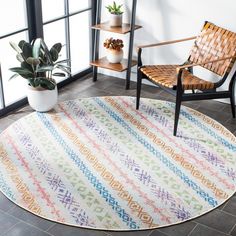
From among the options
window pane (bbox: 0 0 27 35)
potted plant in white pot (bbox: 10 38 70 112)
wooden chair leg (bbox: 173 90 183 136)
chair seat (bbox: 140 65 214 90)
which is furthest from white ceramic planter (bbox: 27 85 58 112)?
wooden chair leg (bbox: 173 90 183 136)

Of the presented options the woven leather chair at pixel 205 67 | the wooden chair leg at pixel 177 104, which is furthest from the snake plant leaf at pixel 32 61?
the wooden chair leg at pixel 177 104

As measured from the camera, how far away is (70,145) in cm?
358

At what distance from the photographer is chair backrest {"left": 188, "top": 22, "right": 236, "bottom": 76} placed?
387 centimetres

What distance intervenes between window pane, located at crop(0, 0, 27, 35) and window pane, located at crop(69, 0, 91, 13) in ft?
2.31

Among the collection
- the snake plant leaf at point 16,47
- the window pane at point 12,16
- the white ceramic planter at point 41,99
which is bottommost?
the white ceramic planter at point 41,99

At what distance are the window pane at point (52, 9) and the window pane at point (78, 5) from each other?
143 mm

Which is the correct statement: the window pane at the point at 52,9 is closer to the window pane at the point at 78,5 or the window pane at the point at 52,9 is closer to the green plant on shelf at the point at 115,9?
the window pane at the point at 78,5

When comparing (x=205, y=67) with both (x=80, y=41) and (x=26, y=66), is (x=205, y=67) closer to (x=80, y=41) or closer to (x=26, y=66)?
(x=80, y=41)

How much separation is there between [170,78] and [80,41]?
1412 mm

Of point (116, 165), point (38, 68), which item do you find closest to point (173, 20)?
point (38, 68)

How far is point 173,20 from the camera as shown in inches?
171

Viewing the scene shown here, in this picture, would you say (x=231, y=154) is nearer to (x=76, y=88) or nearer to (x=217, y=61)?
(x=217, y=61)

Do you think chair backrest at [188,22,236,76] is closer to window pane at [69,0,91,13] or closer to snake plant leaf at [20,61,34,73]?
window pane at [69,0,91,13]

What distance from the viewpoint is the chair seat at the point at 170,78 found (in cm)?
371
